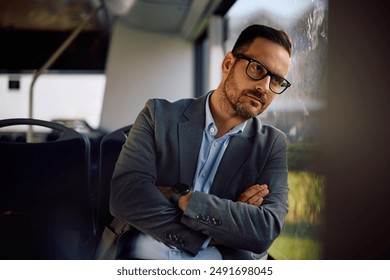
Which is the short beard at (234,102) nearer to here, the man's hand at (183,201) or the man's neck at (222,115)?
the man's neck at (222,115)

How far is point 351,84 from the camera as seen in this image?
4.99 feet

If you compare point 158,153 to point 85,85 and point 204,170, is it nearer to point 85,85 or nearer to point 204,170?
point 204,170

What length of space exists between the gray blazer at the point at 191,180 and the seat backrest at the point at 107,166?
0.11 ft

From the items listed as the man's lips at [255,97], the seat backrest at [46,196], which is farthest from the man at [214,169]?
the seat backrest at [46,196]

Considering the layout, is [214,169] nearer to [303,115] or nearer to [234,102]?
[234,102]

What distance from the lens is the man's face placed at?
1.53 metres

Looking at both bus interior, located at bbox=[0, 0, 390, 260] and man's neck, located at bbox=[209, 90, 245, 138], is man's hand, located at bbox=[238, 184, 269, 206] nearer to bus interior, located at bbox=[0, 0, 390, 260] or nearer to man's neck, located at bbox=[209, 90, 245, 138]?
bus interior, located at bbox=[0, 0, 390, 260]

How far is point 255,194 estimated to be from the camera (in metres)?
1.49

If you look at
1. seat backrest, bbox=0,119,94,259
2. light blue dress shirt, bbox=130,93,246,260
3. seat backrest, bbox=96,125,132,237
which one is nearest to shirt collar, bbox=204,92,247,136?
light blue dress shirt, bbox=130,93,246,260

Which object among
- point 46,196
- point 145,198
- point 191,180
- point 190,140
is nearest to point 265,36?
point 190,140

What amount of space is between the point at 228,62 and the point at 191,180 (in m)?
0.39

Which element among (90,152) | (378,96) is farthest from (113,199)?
(378,96)

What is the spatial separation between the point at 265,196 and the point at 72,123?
2.27ft

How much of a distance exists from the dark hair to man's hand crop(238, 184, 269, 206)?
423 millimetres
